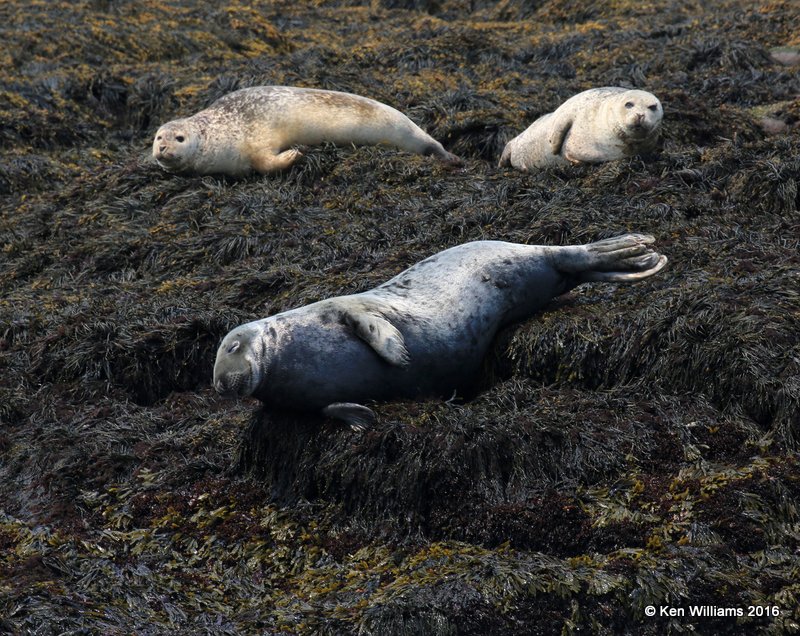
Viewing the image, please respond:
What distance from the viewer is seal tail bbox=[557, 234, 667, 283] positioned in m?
5.90

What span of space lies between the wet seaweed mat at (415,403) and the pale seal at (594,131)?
20 centimetres

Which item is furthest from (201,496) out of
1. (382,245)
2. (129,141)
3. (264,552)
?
(129,141)

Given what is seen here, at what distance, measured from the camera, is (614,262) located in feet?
19.5

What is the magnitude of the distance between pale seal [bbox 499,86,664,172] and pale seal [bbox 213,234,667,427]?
5.62 ft

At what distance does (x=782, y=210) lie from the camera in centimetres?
671

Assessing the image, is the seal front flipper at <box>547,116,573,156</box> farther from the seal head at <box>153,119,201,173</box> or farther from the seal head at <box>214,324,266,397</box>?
the seal head at <box>214,324,266,397</box>

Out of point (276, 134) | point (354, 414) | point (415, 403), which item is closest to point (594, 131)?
point (276, 134)

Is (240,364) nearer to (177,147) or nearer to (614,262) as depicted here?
(614,262)

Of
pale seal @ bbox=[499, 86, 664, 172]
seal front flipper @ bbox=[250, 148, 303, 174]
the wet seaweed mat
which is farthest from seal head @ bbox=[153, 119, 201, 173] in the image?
pale seal @ bbox=[499, 86, 664, 172]

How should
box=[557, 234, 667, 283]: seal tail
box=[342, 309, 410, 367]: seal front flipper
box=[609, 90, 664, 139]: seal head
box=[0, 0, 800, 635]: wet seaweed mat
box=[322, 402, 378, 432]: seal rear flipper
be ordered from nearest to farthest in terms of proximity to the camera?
box=[0, 0, 800, 635]: wet seaweed mat < box=[322, 402, 378, 432]: seal rear flipper < box=[342, 309, 410, 367]: seal front flipper < box=[557, 234, 667, 283]: seal tail < box=[609, 90, 664, 139]: seal head

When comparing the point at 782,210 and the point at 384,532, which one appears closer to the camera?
the point at 384,532

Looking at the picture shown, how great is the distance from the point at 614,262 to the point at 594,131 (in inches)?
81.1

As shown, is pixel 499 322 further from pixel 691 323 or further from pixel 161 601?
pixel 161 601

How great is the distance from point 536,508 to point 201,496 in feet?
4.34
